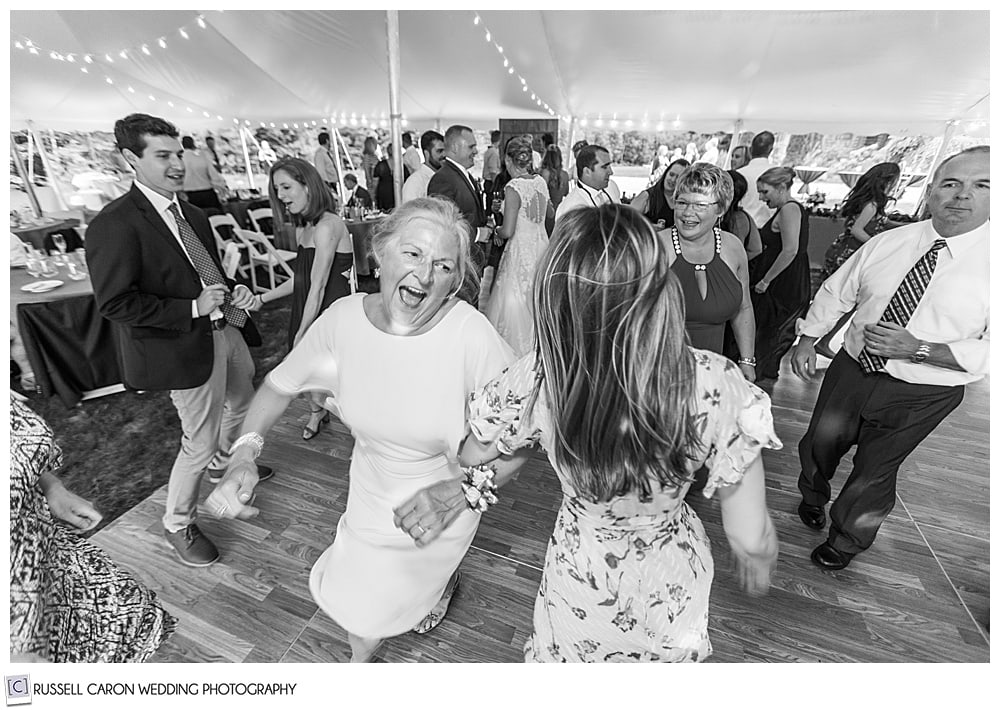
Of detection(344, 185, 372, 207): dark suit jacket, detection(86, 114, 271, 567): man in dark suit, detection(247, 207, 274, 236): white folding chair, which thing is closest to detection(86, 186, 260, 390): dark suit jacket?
detection(86, 114, 271, 567): man in dark suit

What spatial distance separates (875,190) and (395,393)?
2.75 meters

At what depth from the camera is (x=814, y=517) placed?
1.99 meters

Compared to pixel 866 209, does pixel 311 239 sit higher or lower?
lower

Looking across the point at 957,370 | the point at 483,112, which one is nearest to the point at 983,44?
the point at 957,370

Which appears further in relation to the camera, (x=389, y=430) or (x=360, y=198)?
(x=360, y=198)

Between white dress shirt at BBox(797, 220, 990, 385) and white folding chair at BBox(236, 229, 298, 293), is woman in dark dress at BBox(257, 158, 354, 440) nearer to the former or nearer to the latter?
white dress shirt at BBox(797, 220, 990, 385)

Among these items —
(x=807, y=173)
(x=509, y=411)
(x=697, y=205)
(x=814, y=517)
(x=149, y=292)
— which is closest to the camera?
(x=509, y=411)

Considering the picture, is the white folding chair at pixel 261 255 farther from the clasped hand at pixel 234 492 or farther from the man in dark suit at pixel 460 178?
the clasped hand at pixel 234 492

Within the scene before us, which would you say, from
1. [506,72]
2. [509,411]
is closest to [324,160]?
[506,72]

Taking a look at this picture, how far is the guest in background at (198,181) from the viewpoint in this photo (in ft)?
14.3

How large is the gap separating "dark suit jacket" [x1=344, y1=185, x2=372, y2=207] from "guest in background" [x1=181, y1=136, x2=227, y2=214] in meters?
1.27

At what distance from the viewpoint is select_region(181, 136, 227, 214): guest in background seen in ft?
14.3

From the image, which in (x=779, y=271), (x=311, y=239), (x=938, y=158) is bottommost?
(x=779, y=271)
